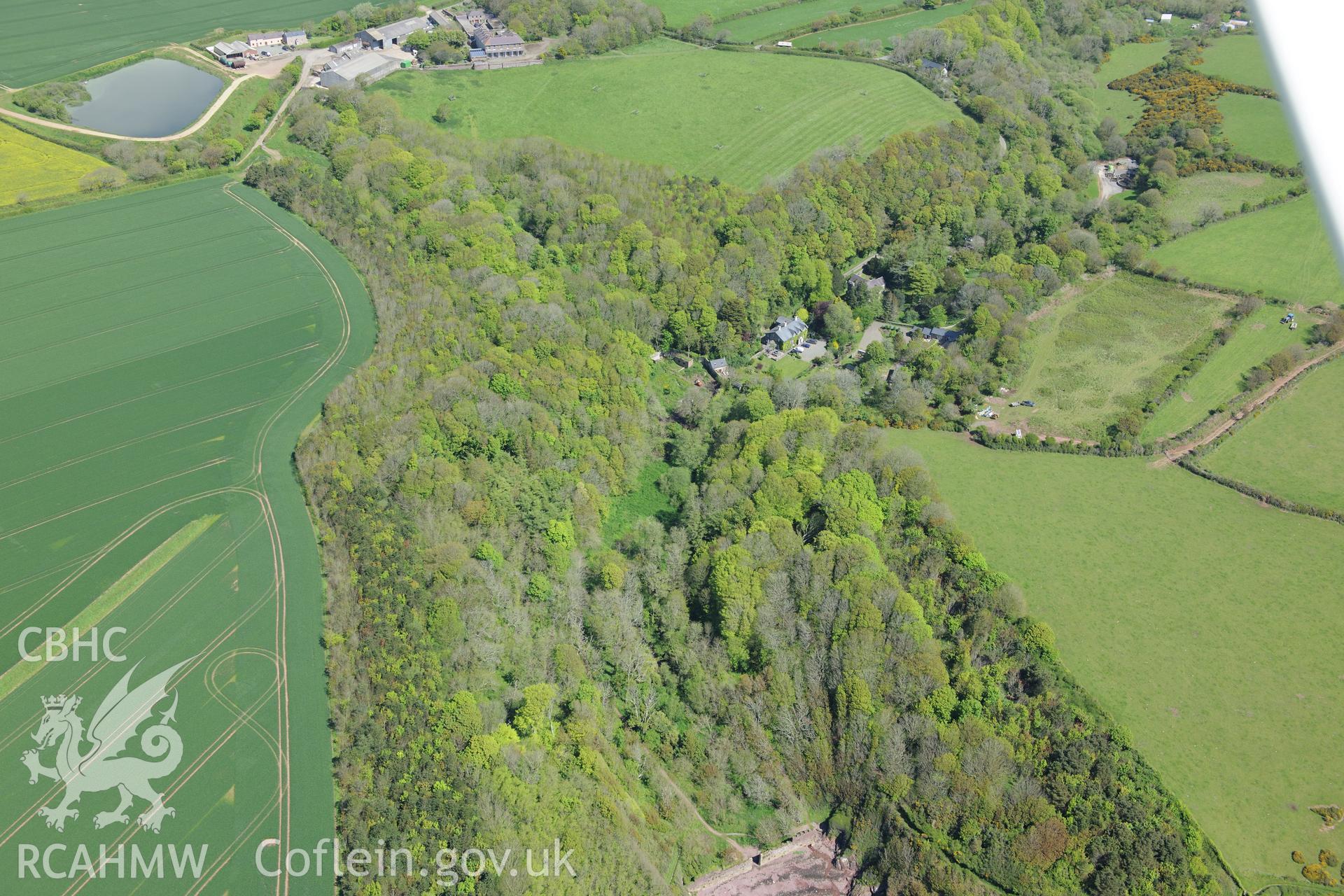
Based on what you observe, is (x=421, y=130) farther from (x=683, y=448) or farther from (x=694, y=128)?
(x=683, y=448)

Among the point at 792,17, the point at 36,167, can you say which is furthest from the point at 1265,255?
the point at 36,167

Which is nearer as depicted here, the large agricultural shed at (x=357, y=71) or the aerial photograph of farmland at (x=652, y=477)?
the aerial photograph of farmland at (x=652, y=477)

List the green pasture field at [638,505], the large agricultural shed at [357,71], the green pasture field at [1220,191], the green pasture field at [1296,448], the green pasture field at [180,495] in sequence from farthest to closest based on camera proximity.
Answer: the large agricultural shed at [357,71]
the green pasture field at [1220,191]
the green pasture field at [638,505]
the green pasture field at [1296,448]
the green pasture field at [180,495]

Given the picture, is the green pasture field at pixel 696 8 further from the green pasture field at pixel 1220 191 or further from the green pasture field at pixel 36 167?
the green pasture field at pixel 36 167

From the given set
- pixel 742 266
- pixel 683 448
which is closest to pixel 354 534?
pixel 683 448

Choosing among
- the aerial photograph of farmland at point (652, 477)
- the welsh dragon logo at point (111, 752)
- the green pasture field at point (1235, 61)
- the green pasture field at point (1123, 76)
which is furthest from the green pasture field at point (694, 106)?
the welsh dragon logo at point (111, 752)

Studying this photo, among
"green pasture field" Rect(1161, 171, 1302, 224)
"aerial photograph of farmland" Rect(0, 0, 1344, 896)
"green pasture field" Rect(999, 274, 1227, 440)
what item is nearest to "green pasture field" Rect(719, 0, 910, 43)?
"aerial photograph of farmland" Rect(0, 0, 1344, 896)
